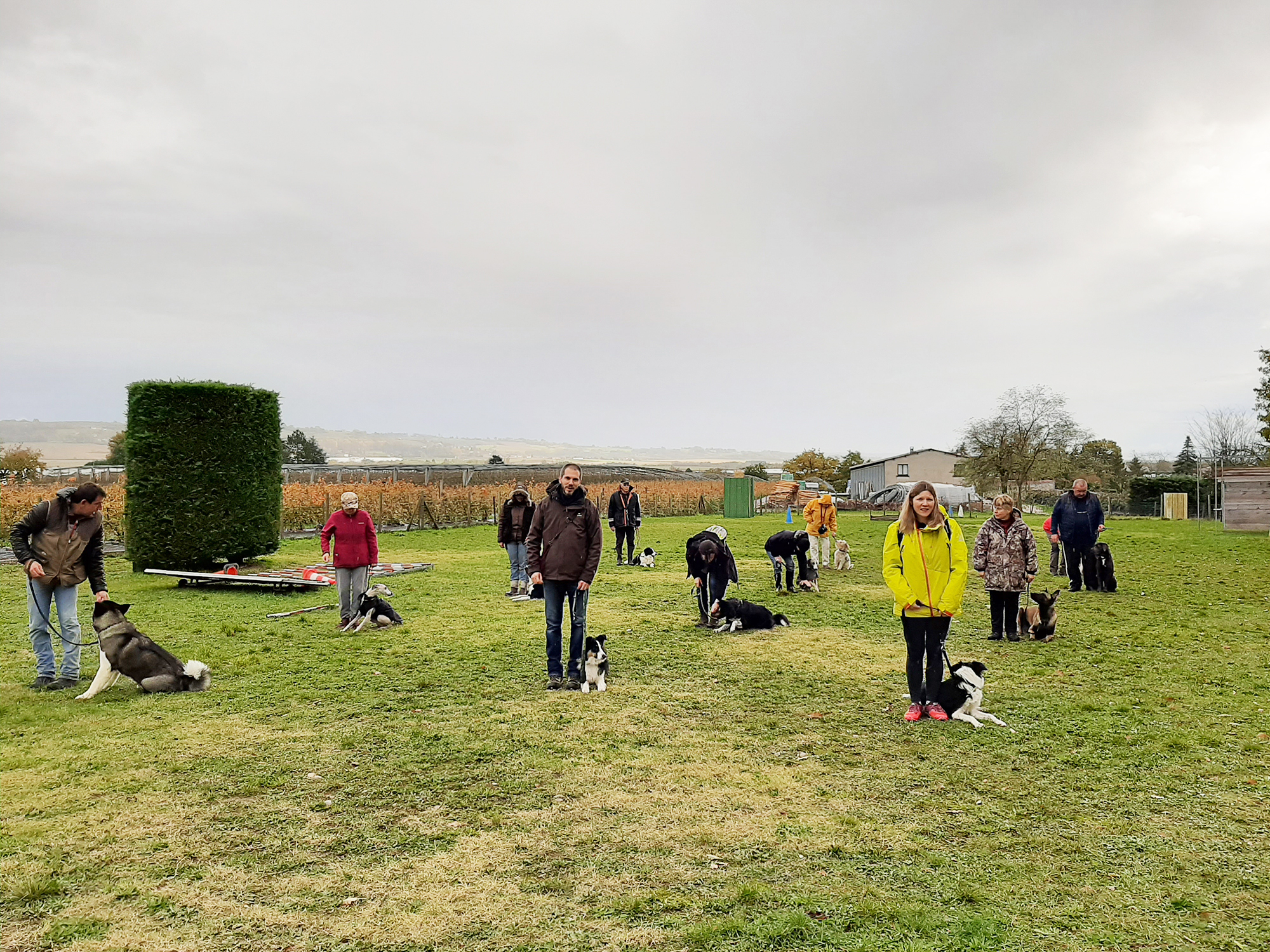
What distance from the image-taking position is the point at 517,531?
14.0 meters

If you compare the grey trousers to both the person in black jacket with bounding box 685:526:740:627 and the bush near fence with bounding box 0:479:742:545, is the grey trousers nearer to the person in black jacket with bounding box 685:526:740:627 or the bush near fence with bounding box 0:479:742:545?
the person in black jacket with bounding box 685:526:740:627

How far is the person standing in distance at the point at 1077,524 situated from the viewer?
47.1ft

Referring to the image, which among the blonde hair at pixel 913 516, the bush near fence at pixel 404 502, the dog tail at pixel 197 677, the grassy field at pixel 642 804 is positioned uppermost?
the blonde hair at pixel 913 516

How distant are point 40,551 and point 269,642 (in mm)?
3080

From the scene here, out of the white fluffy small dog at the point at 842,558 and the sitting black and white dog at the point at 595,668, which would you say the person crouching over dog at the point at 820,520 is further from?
the sitting black and white dog at the point at 595,668

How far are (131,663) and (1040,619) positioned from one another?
9.76 meters

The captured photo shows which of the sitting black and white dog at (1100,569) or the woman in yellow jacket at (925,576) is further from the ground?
the woman in yellow jacket at (925,576)

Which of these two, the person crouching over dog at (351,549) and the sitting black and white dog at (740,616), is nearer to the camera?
the person crouching over dog at (351,549)

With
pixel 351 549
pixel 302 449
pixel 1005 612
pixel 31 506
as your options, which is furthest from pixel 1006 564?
pixel 302 449

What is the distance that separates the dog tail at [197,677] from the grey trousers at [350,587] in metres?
3.15

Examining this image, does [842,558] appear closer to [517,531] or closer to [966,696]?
[517,531]

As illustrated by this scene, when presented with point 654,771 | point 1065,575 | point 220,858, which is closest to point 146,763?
point 220,858

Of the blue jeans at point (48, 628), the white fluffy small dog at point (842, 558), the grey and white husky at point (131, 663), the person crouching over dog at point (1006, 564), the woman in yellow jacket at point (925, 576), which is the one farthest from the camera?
the white fluffy small dog at point (842, 558)

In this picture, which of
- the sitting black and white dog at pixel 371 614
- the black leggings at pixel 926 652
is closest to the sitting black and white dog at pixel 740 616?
the black leggings at pixel 926 652
